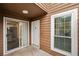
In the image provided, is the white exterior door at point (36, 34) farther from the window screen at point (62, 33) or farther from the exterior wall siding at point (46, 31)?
the window screen at point (62, 33)

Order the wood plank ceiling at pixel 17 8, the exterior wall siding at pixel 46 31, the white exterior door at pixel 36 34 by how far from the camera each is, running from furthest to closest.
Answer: the white exterior door at pixel 36 34, the exterior wall siding at pixel 46 31, the wood plank ceiling at pixel 17 8

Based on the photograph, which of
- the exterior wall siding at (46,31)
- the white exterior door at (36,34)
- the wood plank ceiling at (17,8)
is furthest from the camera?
the white exterior door at (36,34)

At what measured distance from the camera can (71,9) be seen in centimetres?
180

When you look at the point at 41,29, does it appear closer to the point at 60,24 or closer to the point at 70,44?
the point at 60,24

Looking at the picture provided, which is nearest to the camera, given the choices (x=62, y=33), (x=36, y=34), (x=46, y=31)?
(x=62, y=33)

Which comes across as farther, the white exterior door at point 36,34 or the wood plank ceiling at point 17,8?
the white exterior door at point 36,34

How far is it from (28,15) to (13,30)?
83 centimetres

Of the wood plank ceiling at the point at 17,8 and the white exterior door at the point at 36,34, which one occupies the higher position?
the wood plank ceiling at the point at 17,8

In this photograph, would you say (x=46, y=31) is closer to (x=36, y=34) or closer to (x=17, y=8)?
(x=36, y=34)

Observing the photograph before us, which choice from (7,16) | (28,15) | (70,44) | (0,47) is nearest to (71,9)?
(70,44)

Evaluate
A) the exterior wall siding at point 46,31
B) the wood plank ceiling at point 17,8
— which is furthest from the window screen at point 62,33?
the wood plank ceiling at point 17,8

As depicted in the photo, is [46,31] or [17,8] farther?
[46,31]

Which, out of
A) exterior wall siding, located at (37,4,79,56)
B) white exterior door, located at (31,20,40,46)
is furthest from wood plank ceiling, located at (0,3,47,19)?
white exterior door, located at (31,20,40,46)

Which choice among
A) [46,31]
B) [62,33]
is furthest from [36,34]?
[62,33]
